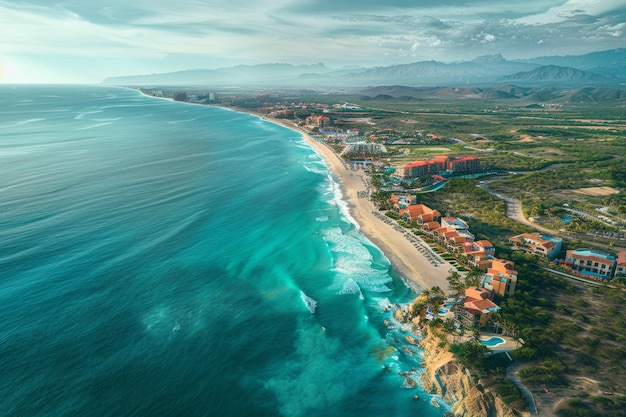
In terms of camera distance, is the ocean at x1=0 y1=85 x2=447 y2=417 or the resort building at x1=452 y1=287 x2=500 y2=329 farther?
the resort building at x1=452 y1=287 x2=500 y2=329

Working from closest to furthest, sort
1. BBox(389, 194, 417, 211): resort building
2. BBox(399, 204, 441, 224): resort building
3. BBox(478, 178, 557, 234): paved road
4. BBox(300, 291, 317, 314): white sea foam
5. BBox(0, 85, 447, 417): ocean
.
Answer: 1. BBox(0, 85, 447, 417): ocean
2. BBox(300, 291, 317, 314): white sea foam
3. BBox(399, 204, 441, 224): resort building
4. BBox(478, 178, 557, 234): paved road
5. BBox(389, 194, 417, 211): resort building

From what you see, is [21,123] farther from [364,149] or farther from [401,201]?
[401,201]

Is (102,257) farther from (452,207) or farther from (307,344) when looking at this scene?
(452,207)

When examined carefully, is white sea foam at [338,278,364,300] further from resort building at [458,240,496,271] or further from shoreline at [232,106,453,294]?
resort building at [458,240,496,271]

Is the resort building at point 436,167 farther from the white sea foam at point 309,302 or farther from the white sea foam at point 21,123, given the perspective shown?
the white sea foam at point 21,123

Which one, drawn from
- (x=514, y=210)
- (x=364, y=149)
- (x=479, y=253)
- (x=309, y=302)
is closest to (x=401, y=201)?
(x=514, y=210)

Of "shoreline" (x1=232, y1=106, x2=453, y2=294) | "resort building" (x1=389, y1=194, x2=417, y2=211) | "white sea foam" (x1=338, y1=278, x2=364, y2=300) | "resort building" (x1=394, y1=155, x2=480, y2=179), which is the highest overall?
"resort building" (x1=394, y1=155, x2=480, y2=179)

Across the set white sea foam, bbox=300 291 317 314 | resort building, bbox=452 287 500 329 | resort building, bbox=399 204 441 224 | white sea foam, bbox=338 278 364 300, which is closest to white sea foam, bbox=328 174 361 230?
resort building, bbox=399 204 441 224

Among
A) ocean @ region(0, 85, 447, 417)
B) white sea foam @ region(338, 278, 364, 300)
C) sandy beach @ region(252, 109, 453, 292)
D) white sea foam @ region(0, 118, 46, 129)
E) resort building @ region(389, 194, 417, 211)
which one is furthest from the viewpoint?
white sea foam @ region(0, 118, 46, 129)
